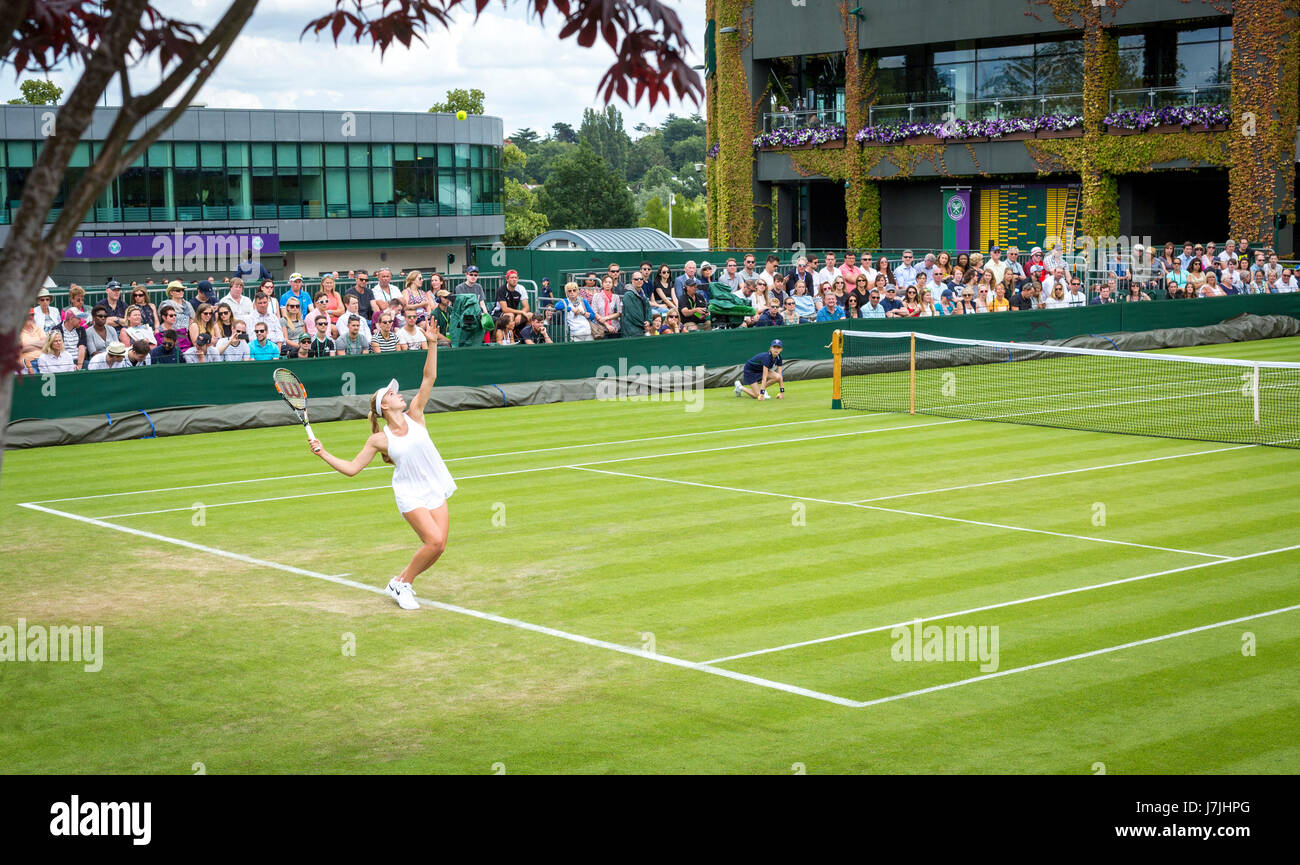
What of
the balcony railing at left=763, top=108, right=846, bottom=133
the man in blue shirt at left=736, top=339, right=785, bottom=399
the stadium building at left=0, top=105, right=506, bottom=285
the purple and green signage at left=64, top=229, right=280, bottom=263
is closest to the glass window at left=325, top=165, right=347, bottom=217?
the stadium building at left=0, top=105, right=506, bottom=285

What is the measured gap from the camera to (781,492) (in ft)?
58.1

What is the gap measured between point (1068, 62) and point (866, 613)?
4379cm

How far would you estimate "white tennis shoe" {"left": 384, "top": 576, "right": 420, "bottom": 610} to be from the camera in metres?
12.3

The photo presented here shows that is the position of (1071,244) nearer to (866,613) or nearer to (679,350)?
(679,350)

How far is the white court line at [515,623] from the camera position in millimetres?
10000

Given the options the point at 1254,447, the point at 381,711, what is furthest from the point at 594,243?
the point at 381,711

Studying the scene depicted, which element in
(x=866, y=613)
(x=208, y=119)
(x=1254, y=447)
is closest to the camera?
(x=866, y=613)

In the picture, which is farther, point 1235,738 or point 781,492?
point 781,492

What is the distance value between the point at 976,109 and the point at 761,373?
98.2 ft

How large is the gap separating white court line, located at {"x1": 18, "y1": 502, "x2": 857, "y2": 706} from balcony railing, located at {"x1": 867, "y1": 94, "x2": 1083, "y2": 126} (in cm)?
4191

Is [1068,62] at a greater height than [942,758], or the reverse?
[1068,62]

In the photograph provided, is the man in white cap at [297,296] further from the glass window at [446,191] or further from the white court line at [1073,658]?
the glass window at [446,191]

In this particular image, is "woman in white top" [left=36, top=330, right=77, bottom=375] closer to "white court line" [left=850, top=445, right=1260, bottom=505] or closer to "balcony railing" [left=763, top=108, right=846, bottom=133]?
"white court line" [left=850, top=445, right=1260, bottom=505]

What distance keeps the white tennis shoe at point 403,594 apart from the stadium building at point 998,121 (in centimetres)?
4063
